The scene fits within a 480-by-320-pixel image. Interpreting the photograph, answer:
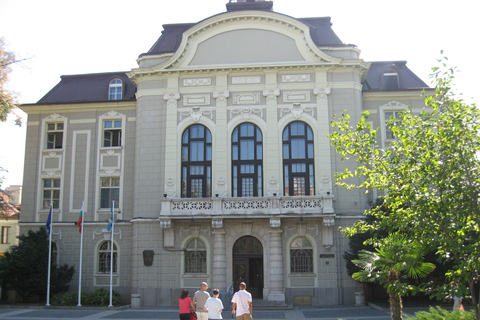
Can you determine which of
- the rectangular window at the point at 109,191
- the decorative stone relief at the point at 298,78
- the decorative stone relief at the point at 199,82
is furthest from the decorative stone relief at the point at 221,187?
the decorative stone relief at the point at 298,78

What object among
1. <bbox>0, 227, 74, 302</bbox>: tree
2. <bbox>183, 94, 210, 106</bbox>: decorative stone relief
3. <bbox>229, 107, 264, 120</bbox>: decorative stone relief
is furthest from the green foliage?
<bbox>229, 107, 264, 120</bbox>: decorative stone relief

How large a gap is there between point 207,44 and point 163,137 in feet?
20.3

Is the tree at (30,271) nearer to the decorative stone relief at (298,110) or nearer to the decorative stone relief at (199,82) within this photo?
the decorative stone relief at (199,82)

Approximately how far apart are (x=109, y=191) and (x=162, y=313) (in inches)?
371

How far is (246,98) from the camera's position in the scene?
30469 millimetres

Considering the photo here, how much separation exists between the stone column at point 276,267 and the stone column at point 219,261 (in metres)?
2.56

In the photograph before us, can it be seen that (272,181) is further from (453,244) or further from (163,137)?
(453,244)

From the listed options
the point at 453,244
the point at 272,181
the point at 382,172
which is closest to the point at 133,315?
the point at 272,181

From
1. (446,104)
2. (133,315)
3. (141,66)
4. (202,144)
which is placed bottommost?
(133,315)

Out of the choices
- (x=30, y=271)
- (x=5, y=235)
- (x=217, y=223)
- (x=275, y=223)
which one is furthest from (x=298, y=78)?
(x=5, y=235)

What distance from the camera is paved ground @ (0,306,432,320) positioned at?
23.3 meters

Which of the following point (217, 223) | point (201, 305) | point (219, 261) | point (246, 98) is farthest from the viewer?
point (246, 98)

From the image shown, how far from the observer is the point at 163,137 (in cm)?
3055

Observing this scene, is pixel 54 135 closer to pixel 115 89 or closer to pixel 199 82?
pixel 115 89
